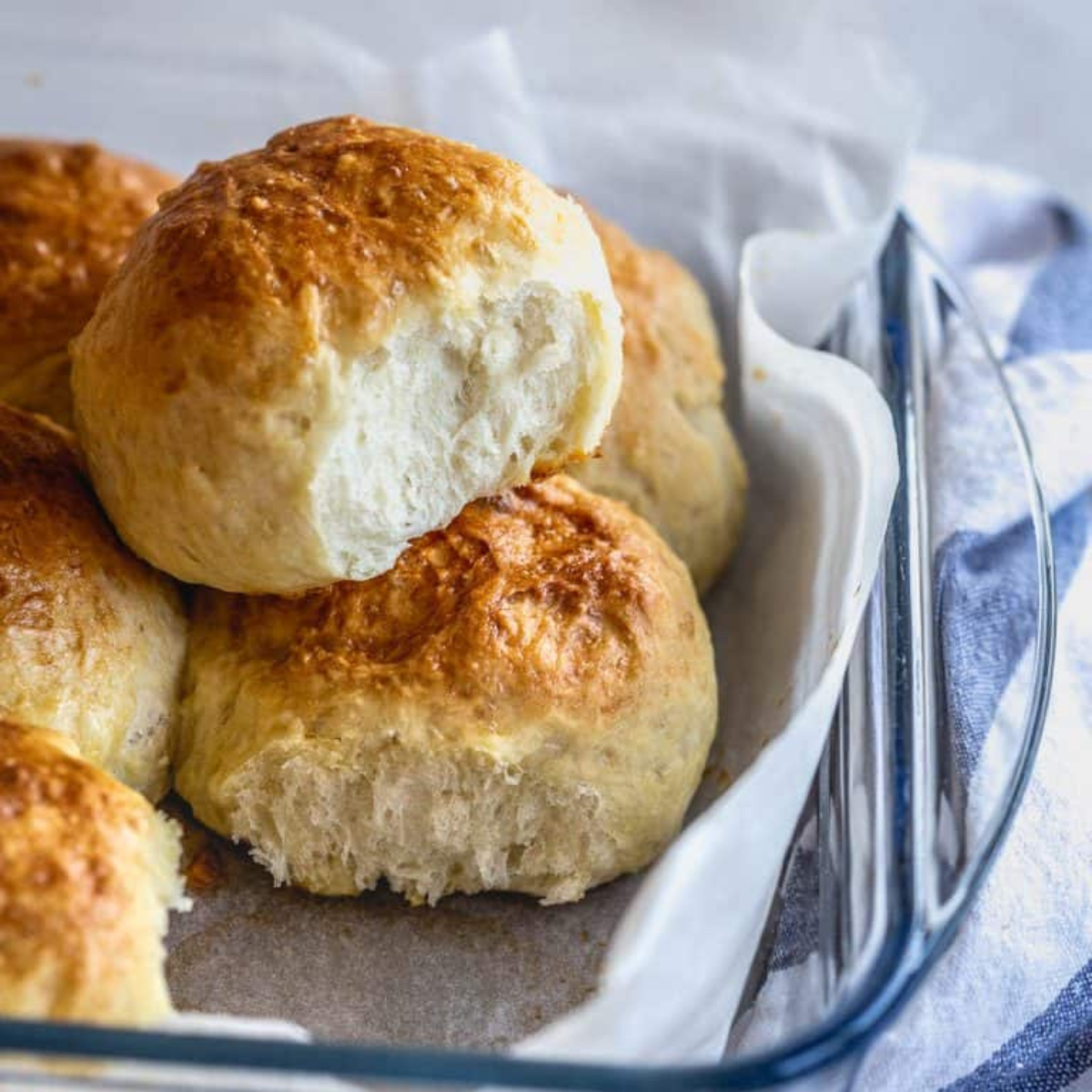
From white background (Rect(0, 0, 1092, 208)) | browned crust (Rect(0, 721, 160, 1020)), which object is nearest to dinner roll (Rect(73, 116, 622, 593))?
browned crust (Rect(0, 721, 160, 1020))

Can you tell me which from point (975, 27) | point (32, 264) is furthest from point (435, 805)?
point (975, 27)

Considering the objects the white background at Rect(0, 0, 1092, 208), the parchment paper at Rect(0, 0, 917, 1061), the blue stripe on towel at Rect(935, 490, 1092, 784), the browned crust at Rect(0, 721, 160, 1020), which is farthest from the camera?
the white background at Rect(0, 0, 1092, 208)

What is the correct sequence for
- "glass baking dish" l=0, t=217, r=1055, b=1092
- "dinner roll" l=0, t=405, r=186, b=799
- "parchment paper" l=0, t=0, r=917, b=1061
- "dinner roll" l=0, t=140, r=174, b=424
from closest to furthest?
"glass baking dish" l=0, t=217, r=1055, b=1092 → "parchment paper" l=0, t=0, r=917, b=1061 → "dinner roll" l=0, t=405, r=186, b=799 → "dinner roll" l=0, t=140, r=174, b=424

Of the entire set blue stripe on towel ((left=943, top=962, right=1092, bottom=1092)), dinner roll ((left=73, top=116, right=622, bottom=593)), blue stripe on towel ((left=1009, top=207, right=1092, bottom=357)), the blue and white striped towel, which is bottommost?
blue stripe on towel ((left=943, top=962, right=1092, bottom=1092))

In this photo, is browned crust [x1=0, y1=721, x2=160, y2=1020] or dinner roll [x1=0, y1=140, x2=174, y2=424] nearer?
browned crust [x1=0, y1=721, x2=160, y2=1020]

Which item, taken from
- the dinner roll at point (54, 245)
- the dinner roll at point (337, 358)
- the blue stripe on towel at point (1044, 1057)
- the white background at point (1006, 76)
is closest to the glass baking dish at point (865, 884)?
the blue stripe on towel at point (1044, 1057)

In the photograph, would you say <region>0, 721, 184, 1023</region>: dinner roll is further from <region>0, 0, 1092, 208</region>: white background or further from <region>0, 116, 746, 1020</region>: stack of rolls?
<region>0, 0, 1092, 208</region>: white background

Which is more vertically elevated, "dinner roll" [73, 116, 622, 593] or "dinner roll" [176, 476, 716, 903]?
"dinner roll" [73, 116, 622, 593]
